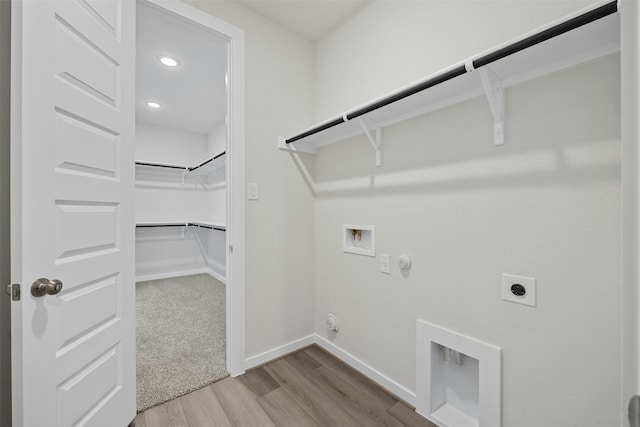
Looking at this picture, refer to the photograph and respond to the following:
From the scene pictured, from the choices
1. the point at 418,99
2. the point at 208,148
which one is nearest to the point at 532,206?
the point at 418,99

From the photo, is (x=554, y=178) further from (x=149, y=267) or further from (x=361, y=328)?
(x=149, y=267)

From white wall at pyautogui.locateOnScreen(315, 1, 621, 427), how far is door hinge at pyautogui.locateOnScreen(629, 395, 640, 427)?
0.74 metres

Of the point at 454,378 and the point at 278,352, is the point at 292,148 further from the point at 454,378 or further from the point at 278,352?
the point at 454,378

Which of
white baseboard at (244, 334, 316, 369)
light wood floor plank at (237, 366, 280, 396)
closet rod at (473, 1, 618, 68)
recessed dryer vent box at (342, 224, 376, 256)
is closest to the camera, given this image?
closet rod at (473, 1, 618, 68)

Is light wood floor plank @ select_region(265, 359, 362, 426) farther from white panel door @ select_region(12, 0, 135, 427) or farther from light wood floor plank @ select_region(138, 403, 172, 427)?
white panel door @ select_region(12, 0, 135, 427)

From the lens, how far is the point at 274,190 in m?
1.96

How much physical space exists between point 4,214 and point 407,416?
2063mm

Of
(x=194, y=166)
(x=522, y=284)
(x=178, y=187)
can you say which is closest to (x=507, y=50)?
(x=522, y=284)

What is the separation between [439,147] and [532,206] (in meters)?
0.51

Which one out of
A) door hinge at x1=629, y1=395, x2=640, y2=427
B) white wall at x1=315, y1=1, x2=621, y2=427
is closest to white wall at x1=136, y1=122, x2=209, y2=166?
white wall at x1=315, y1=1, x2=621, y2=427

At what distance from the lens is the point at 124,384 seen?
127 cm

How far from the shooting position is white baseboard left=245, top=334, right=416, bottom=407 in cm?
153

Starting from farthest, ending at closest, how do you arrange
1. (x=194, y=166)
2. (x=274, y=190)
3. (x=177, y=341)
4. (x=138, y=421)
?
(x=194, y=166) < (x=177, y=341) < (x=274, y=190) < (x=138, y=421)

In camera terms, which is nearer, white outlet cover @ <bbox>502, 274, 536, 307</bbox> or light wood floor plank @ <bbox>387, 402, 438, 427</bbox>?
white outlet cover @ <bbox>502, 274, 536, 307</bbox>
